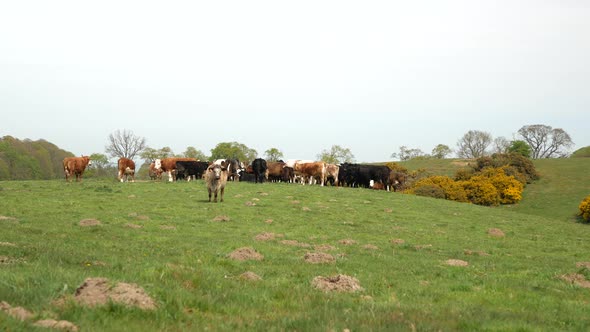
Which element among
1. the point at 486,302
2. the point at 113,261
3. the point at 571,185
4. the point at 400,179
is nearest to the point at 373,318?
the point at 486,302

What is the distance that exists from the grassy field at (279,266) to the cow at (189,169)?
20768 millimetres

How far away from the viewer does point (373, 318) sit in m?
6.64

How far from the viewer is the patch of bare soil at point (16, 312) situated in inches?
196

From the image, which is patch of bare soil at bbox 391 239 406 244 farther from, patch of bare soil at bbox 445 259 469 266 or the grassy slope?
patch of bare soil at bbox 445 259 469 266

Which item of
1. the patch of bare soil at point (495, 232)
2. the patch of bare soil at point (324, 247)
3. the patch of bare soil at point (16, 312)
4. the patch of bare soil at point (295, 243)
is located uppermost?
the patch of bare soil at point (16, 312)

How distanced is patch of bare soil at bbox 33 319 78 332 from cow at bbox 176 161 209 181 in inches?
1740

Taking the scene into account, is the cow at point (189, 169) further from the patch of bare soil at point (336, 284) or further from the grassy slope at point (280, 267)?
the patch of bare soil at point (336, 284)

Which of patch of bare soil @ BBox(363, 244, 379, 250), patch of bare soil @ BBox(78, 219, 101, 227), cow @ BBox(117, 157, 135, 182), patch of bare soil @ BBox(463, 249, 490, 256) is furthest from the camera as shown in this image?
cow @ BBox(117, 157, 135, 182)

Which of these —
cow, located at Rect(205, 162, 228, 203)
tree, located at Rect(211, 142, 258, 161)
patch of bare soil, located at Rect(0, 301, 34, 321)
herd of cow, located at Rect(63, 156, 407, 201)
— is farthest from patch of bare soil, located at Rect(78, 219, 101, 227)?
tree, located at Rect(211, 142, 258, 161)

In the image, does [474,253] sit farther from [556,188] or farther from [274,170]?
[556,188]

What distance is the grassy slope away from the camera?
6418 mm

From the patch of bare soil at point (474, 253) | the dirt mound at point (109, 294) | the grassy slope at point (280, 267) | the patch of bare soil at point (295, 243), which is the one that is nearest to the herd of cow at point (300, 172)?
the grassy slope at point (280, 267)

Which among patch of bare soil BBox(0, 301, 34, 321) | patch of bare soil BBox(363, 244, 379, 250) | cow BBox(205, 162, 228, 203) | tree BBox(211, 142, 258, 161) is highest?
tree BBox(211, 142, 258, 161)

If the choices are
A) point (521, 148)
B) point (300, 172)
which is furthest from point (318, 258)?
point (521, 148)
